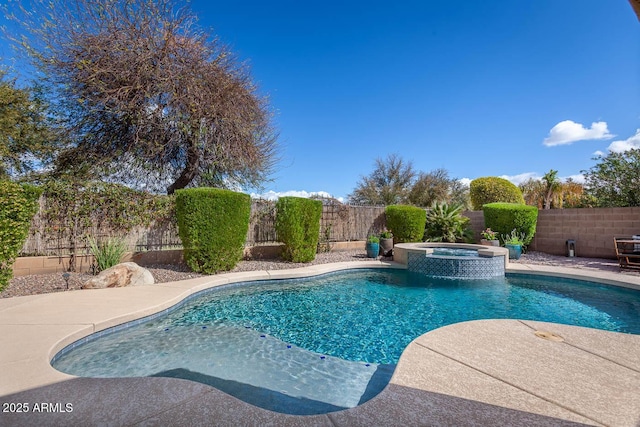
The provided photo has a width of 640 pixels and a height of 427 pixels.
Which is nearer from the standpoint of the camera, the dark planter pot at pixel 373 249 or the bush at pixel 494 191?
the dark planter pot at pixel 373 249

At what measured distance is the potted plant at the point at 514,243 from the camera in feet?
31.4

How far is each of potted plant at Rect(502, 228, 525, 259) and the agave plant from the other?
1.45 m

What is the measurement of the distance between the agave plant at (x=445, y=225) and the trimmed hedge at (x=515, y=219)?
1130mm

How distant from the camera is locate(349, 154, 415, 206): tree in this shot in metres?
24.4

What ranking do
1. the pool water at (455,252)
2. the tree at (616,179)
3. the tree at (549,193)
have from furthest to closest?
the tree at (549,193) → the tree at (616,179) → the pool water at (455,252)

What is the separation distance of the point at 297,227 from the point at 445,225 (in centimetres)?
641

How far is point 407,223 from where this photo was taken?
36.7ft

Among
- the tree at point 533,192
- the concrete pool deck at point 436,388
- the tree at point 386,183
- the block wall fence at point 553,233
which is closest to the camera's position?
the concrete pool deck at point 436,388

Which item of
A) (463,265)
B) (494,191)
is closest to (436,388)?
(463,265)

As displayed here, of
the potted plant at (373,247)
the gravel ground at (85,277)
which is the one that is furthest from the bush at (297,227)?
the potted plant at (373,247)

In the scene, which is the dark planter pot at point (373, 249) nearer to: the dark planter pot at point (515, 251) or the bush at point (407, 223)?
the bush at point (407, 223)

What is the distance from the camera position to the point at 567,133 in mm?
25062

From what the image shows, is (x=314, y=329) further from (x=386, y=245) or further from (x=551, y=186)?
(x=551, y=186)

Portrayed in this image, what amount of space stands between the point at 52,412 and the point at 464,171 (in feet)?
88.2
